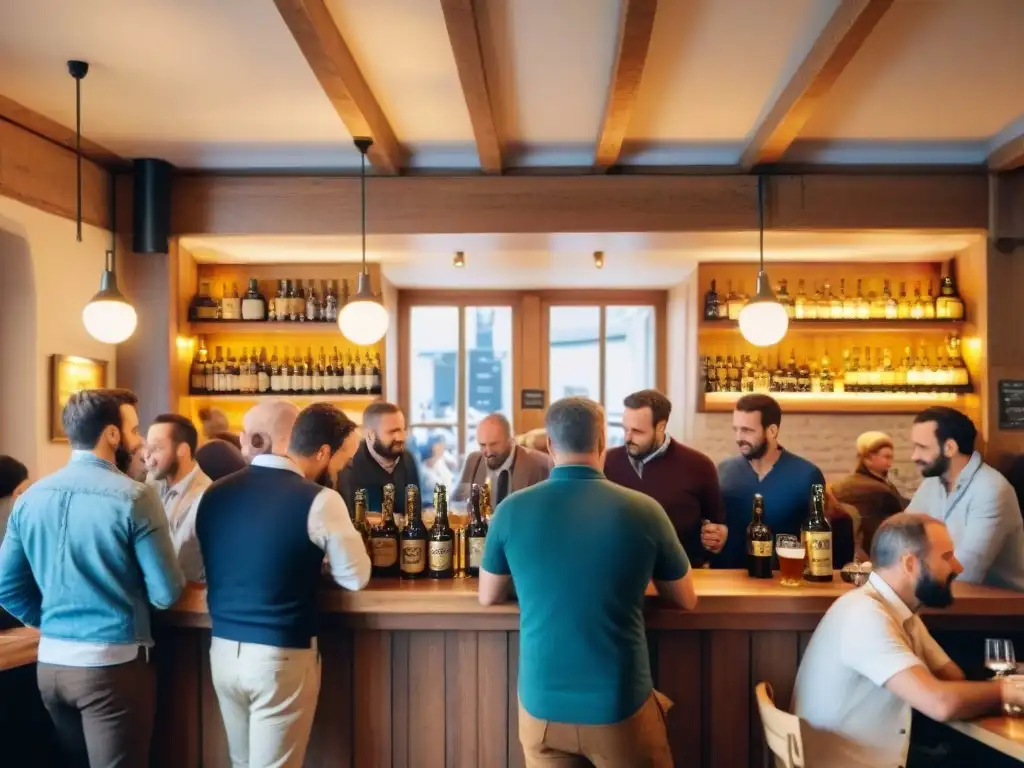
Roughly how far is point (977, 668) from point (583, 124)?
9.61 ft

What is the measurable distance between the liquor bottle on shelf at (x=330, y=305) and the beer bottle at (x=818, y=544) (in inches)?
146

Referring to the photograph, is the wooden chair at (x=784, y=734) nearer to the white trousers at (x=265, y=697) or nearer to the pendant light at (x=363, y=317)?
the white trousers at (x=265, y=697)

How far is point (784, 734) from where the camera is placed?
2229 millimetres

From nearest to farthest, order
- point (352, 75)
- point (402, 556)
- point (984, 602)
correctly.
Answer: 1. point (984, 602)
2. point (402, 556)
3. point (352, 75)

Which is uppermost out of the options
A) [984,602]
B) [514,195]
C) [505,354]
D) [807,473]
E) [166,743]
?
[514,195]

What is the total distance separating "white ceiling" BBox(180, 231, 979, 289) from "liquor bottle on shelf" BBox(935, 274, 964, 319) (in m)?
0.23

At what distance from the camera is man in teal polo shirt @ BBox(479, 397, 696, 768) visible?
2129 mm

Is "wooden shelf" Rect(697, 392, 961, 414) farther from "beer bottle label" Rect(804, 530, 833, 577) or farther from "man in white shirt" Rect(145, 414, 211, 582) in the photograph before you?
"man in white shirt" Rect(145, 414, 211, 582)

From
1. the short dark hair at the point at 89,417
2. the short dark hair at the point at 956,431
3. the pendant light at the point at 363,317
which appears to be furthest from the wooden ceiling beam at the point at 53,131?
the short dark hair at the point at 956,431

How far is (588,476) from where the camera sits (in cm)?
225

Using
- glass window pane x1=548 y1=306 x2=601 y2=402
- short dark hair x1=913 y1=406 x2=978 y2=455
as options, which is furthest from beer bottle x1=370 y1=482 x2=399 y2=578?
glass window pane x1=548 y1=306 x2=601 y2=402

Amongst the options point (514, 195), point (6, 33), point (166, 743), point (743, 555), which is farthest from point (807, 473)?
point (6, 33)

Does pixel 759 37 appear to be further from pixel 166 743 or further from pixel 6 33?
pixel 166 743

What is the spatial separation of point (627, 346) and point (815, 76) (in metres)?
4.08
